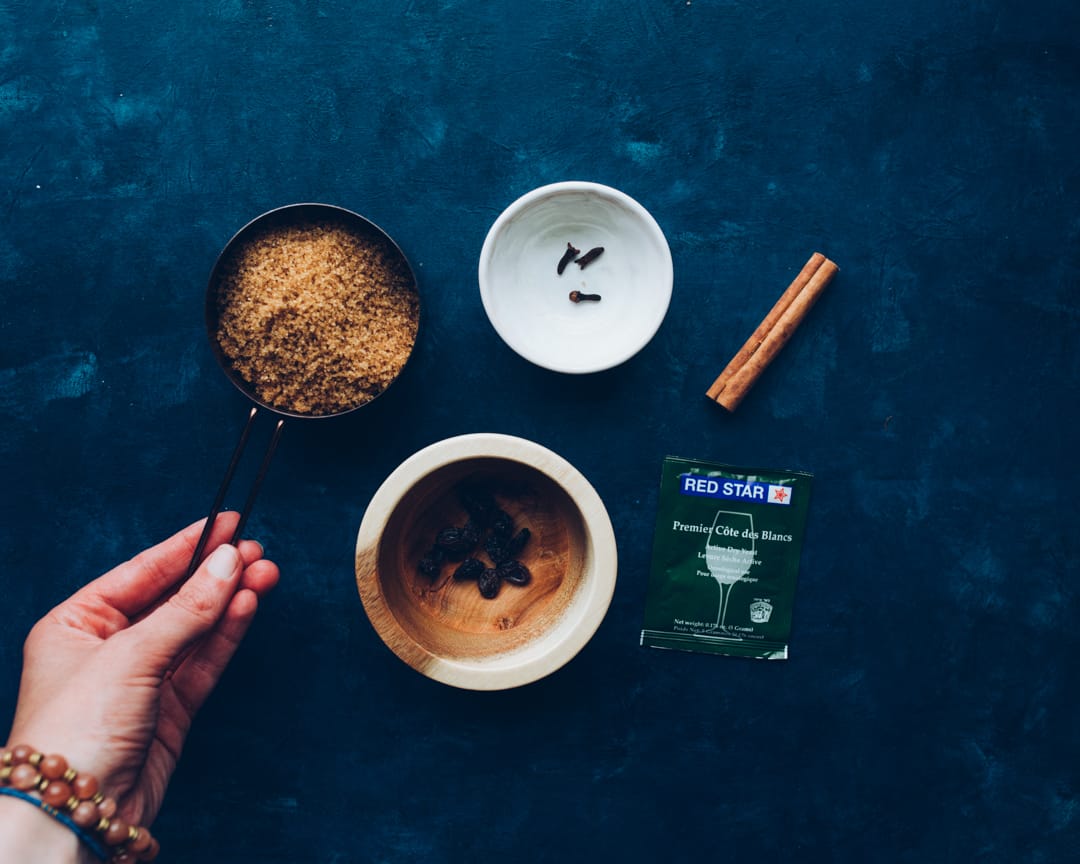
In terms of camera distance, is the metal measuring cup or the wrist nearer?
the wrist

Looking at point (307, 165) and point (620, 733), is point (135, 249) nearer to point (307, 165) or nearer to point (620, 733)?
point (307, 165)

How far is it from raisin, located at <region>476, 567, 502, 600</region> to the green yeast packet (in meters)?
0.33

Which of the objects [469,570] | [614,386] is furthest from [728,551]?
[469,570]

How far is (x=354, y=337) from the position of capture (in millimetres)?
1430

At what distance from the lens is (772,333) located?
156 cm

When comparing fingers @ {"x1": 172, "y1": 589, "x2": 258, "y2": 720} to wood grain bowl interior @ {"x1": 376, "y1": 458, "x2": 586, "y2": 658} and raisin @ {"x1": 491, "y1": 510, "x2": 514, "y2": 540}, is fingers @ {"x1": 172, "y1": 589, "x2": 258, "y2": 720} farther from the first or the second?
raisin @ {"x1": 491, "y1": 510, "x2": 514, "y2": 540}

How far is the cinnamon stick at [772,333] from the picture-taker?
5.11 feet

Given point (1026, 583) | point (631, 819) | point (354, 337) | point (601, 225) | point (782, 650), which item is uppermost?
point (601, 225)

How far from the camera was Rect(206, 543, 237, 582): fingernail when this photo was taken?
1296 mm

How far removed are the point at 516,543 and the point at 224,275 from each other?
30.0 inches

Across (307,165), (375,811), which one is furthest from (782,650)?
(307,165)

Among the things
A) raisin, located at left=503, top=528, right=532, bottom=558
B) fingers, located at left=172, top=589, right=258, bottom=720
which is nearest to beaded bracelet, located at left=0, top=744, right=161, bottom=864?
fingers, located at left=172, top=589, right=258, bottom=720

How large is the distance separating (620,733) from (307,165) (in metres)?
1.36

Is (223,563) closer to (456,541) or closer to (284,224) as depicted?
(456,541)
